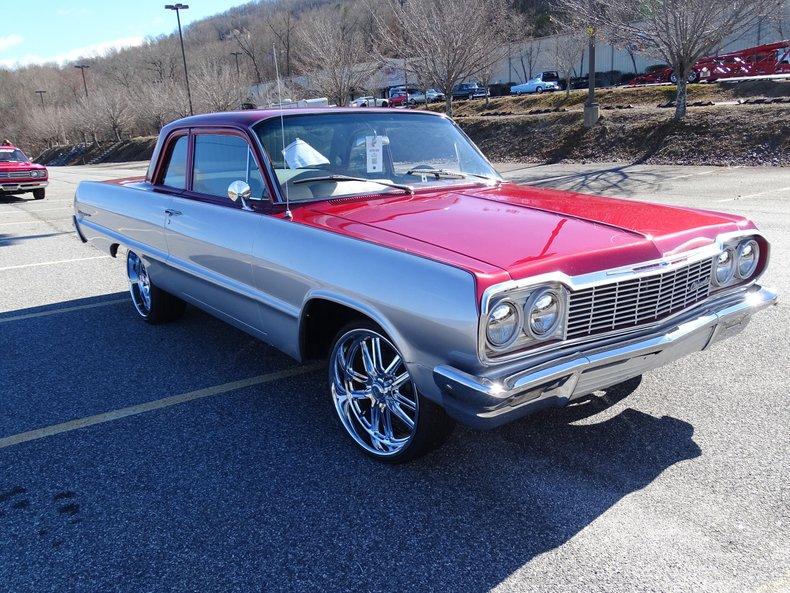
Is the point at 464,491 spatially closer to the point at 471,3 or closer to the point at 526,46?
the point at 471,3

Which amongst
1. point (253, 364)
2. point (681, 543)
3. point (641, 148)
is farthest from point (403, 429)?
point (641, 148)

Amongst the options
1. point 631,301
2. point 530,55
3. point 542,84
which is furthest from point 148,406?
point 530,55

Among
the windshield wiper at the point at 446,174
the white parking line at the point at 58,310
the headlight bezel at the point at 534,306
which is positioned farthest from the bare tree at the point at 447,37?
the headlight bezel at the point at 534,306

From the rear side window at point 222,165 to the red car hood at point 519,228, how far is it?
521 millimetres

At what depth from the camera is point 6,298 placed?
6.70 m

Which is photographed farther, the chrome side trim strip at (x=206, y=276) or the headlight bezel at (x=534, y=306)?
the chrome side trim strip at (x=206, y=276)

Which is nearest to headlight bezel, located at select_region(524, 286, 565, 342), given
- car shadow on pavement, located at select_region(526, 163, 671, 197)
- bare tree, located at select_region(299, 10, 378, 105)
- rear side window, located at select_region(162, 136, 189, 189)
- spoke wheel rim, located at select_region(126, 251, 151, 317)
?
rear side window, located at select_region(162, 136, 189, 189)

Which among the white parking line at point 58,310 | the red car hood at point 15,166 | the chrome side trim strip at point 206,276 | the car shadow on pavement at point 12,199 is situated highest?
the red car hood at point 15,166

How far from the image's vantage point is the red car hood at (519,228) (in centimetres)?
267

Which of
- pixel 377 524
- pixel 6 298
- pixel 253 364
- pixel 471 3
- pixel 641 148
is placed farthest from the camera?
pixel 471 3

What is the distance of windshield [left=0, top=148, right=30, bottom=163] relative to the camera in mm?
19297

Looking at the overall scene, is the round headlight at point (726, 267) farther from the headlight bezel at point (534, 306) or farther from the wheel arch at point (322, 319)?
the wheel arch at point (322, 319)

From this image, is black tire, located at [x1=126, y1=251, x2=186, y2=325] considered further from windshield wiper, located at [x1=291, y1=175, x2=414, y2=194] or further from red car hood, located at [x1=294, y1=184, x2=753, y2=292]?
red car hood, located at [x1=294, y1=184, x2=753, y2=292]

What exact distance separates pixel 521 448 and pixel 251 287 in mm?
1732
